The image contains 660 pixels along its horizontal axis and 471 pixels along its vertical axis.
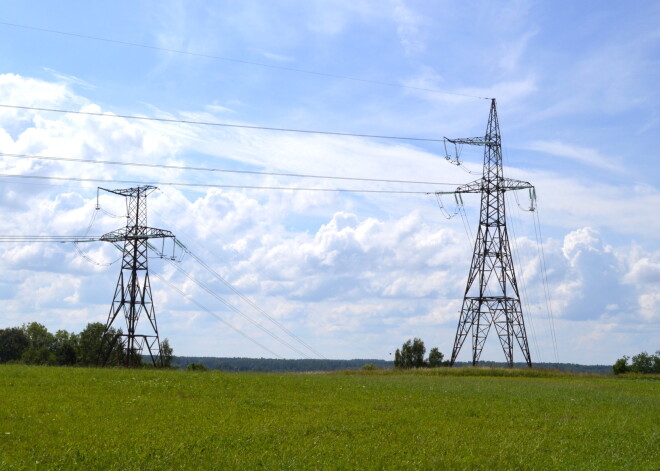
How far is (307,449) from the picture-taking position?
2030cm

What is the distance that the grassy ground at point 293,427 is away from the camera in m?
18.9

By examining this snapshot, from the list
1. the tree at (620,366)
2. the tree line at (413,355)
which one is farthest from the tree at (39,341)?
the tree at (620,366)

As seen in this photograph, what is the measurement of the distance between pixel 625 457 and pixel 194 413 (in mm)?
14497

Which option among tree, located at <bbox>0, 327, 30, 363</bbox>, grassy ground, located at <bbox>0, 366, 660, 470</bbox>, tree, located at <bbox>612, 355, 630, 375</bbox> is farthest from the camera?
tree, located at <bbox>0, 327, 30, 363</bbox>

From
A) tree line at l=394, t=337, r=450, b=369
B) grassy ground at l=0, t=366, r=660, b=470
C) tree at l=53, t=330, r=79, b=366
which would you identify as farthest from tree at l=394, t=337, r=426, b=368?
grassy ground at l=0, t=366, r=660, b=470

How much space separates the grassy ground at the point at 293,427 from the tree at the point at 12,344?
10924cm

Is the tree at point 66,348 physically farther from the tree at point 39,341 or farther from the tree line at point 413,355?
the tree line at point 413,355

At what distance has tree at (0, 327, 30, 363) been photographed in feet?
434

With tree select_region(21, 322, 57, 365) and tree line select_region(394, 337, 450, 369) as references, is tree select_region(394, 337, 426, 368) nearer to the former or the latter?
tree line select_region(394, 337, 450, 369)

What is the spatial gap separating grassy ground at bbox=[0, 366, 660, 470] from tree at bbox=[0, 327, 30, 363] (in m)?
109

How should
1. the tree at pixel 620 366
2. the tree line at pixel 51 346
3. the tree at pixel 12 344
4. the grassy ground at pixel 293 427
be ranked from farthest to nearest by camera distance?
1. the tree at pixel 12 344
2. the tree line at pixel 51 346
3. the tree at pixel 620 366
4. the grassy ground at pixel 293 427

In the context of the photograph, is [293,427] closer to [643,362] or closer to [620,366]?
[620,366]

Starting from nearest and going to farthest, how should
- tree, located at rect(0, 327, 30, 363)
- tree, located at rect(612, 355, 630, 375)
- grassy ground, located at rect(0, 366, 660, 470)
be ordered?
A: grassy ground, located at rect(0, 366, 660, 470), tree, located at rect(612, 355, 630, 375), tree, located at rect(0, 327, 30, 363)

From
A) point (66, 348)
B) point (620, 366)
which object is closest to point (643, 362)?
point (620, 366)
